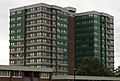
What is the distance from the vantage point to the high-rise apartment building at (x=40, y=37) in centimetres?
15500

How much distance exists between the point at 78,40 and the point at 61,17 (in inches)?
865

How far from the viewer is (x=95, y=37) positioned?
586 feet

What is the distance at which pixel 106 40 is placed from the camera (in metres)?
183

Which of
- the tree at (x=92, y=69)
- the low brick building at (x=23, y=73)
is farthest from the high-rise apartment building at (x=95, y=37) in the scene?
the low brick building at (x=23, y=73)

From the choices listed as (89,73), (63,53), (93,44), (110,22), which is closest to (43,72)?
(89,73)

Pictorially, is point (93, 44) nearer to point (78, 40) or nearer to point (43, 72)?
point (78, 40)

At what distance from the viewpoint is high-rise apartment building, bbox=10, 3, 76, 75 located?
509ft

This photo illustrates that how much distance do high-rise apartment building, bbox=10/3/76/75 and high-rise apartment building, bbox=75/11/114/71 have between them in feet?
51.7

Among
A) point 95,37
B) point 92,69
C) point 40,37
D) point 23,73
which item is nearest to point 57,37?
point 40,37

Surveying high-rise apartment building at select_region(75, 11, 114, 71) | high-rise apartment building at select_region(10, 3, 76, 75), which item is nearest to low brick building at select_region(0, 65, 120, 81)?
high-rise apartment building at select_region(10, 3, 76, 75)

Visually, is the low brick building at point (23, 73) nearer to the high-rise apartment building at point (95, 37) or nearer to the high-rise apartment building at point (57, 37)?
the high-rise apartment building at point (57, 37)

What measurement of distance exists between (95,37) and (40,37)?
34919 mm

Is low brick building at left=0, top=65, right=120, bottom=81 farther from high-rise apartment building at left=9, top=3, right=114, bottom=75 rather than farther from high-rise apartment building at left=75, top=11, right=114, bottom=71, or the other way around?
high-rise apartment building at left=75, top=11, right=114, bottom=71

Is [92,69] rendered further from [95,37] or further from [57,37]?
[95,37]
